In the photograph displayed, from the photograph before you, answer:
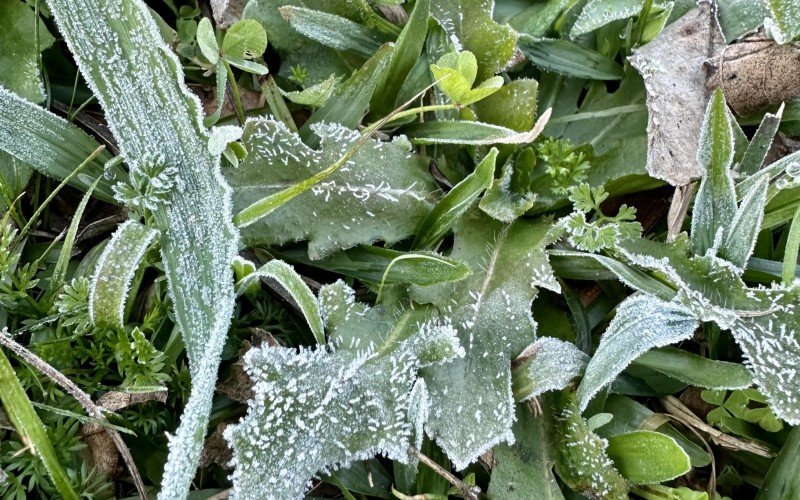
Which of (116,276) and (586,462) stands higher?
(116,276)

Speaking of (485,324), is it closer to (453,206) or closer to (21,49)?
(453,206)

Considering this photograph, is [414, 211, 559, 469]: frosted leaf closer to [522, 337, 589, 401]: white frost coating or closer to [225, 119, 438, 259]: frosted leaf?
[522, 337, 589, 401]: white frost coating

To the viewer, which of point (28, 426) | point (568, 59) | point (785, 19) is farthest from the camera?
point (568, 59)

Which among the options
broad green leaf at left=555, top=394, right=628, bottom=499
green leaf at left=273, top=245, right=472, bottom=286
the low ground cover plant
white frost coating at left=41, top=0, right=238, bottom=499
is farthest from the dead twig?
broad green leaf at left=555, top=394, right=628, bottom=499

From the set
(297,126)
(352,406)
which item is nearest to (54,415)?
(352,406)

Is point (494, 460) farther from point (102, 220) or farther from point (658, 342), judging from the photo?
point (102, 220)

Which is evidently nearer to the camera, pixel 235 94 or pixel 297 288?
pixel 297 288

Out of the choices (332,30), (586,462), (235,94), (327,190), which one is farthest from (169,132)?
(586,462)
